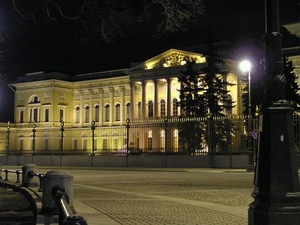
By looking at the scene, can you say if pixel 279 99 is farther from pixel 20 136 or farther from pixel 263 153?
pixel 20 136

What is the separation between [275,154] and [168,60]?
75010 mm

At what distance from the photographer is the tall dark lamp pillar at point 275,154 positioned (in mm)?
7047

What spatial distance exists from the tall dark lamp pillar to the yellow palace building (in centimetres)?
6471

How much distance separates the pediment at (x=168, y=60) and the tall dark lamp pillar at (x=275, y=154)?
225ft

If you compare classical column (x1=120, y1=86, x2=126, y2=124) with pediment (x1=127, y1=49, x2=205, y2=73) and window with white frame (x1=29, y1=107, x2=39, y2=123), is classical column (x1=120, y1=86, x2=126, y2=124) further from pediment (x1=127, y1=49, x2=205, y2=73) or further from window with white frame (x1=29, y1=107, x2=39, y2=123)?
window with white frame (x1=29, y1=107, x2=39, y2=123)

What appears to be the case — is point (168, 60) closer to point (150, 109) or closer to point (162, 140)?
point (150, 109)

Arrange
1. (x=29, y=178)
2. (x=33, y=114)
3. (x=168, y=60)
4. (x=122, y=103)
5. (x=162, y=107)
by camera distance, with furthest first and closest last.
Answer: (x=33, y=114) → (x=122, y=103) → (x=162, y=107) → (x=168, y=60) → (x=29, y=178)

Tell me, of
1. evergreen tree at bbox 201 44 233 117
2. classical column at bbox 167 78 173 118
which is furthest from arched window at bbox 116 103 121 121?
evergreen tree at bbox 201 44 233 117

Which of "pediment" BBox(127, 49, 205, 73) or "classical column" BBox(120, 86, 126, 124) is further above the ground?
"pediment" BBox(127, 49, 205, 73)

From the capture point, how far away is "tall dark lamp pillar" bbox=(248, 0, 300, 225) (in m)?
7.05

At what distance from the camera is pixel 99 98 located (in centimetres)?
9562

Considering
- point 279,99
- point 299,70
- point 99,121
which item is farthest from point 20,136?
point 279,99

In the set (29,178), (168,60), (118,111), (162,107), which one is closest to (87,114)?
(118,111)

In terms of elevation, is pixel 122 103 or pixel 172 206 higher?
pixel 122 103
